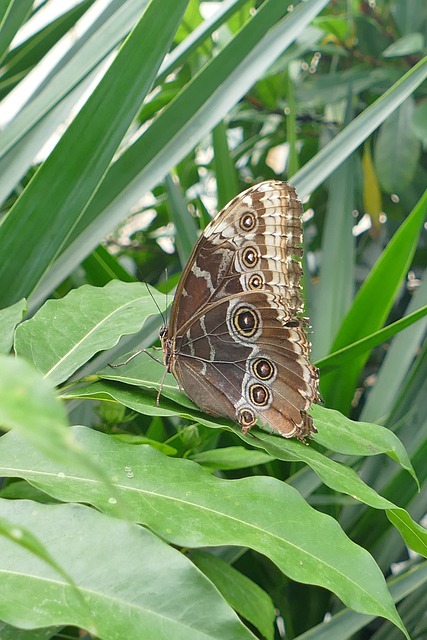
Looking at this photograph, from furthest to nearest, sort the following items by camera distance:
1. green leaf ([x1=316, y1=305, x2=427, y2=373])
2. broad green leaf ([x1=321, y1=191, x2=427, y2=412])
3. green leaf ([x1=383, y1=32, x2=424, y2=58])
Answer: green leaf ([x1=383, y1=32, x2=424, y2=58]), broad green leaf ([x1=321, y1=191, x2=427, y2=412]), green leaf ([x1=316, y1=305, x2=427, y2=373])

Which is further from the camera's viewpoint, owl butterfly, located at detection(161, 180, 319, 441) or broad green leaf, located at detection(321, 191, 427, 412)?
broad green leaf, located at detection(321, 191, 427, 412)

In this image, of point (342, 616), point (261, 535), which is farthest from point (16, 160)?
point (342, 616)

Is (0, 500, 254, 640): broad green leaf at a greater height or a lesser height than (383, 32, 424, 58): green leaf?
lesser

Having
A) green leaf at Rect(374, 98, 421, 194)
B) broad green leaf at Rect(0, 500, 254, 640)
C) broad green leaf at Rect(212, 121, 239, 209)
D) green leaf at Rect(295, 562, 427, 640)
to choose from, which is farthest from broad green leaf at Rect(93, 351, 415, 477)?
green leaf at Rect(374, 98, 421, 194)

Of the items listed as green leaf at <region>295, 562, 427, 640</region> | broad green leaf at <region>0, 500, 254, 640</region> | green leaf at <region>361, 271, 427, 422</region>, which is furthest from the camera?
green leaf at <region>361, 271, 427, 422</region>

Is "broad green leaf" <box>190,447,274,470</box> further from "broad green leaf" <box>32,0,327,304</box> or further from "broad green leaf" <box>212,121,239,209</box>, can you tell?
"broad green leaf" <box>212,121,239,209</box>

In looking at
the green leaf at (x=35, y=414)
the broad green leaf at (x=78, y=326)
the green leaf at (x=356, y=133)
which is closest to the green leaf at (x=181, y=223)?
the green leaf at (x=356, y=133)
